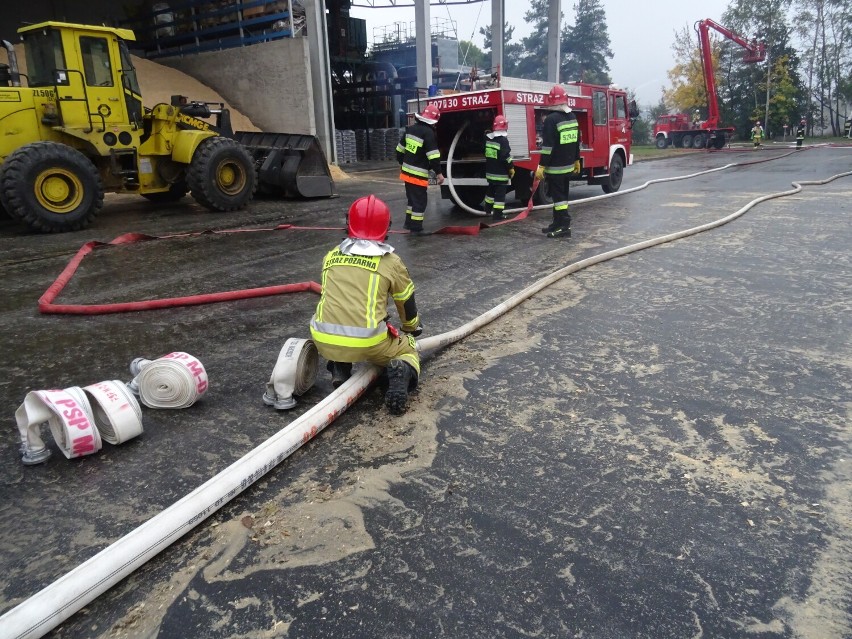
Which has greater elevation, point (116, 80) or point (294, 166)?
point (116, 80)

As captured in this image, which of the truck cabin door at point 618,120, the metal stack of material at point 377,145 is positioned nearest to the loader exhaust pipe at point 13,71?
the truck cabin door at point 618,120

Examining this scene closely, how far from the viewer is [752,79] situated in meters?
47.5

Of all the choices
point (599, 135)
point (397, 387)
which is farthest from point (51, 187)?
point (599, 135)

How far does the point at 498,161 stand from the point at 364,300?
682cm

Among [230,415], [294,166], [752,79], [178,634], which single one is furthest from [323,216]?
[752,79]

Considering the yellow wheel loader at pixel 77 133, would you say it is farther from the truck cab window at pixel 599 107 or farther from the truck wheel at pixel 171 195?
the truck cab window at pixel 599 107

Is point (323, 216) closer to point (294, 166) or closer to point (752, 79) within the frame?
point (294, 166)

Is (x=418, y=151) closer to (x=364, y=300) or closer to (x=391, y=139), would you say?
(x=364, y=300)

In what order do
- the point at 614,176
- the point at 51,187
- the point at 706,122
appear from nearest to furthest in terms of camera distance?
the point at 51,187 < the point at 614,176 < the point at 706,122

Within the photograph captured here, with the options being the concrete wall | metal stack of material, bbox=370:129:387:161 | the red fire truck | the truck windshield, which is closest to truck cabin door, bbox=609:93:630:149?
the red fire truck

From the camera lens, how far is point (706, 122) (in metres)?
33.5

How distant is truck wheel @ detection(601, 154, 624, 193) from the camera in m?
13.6

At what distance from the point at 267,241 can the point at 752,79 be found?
166 feet

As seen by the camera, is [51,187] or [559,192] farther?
[51,187]
